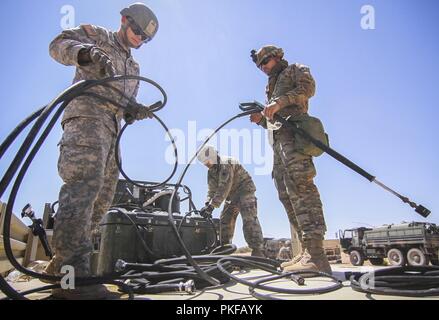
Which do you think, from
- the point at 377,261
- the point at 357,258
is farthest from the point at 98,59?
the point at 377,261

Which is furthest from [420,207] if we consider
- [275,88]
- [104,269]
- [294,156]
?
[104,269]

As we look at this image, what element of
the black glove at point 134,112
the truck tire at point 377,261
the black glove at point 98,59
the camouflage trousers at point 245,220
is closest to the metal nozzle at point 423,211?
the black glove at point 134,112

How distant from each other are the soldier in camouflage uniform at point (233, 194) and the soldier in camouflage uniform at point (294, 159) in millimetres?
1735

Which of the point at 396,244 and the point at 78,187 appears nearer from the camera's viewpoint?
the point at 78,187

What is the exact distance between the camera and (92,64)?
6.65 ft

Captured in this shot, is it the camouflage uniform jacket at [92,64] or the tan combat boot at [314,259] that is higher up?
the camouflage uniform jacket at [92,64]

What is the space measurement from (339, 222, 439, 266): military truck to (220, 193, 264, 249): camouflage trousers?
7.80 metres

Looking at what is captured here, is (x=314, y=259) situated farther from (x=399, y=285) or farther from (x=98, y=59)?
(x=98, y=59)

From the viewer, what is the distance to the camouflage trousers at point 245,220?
4887 mm

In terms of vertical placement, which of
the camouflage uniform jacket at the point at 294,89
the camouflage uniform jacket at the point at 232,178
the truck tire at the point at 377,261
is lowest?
the truck tire at the point at 377,261

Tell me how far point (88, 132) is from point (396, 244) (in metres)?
14.6

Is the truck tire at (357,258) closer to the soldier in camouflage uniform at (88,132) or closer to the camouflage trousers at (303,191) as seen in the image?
the camouflage trousers at (303,191)

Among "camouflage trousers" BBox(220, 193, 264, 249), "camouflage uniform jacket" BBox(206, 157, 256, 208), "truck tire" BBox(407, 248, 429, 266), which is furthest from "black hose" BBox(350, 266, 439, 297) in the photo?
"truck tire" BBox(407, 248, 429, 266)
